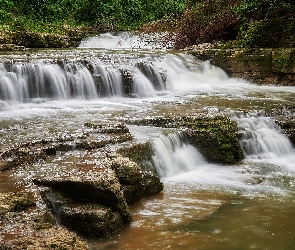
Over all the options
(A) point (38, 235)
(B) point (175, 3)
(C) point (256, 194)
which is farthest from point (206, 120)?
(B) point (175, 3)

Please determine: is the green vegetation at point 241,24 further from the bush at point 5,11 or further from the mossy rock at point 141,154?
the mossy rock at point 141,154

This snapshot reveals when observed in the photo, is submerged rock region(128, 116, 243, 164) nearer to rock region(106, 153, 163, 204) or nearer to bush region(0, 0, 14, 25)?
rock region(106, 153, 163, 204)

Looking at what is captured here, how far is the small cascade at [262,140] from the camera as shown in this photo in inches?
313

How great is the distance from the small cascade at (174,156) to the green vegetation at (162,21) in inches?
334

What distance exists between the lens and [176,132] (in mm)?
7344

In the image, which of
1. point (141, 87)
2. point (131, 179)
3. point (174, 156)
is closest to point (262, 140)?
point (174, 156)

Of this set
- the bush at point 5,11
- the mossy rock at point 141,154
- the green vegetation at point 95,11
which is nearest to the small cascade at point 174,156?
the mossy rock at point 141,154

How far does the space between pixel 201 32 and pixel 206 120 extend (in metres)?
10.1

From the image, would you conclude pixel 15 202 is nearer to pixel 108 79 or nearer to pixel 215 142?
pixel 215 142

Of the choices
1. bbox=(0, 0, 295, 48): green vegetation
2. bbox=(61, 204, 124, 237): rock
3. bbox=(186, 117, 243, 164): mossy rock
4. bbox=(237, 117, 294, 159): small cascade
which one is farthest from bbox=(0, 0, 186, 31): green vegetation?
bbox=(61, 204, 124, 237): rock

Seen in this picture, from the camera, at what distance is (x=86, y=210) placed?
458 cm

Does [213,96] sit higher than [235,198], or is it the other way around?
[213,96]

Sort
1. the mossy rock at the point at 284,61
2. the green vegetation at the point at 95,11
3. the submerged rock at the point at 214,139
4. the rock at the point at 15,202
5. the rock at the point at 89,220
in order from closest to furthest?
1. the rock at the point at 15,202
2. the rock at the point at 89,220
3. the submerged rock at the point at 214,139
4. the mossy rock at the point at 284,61
5. the green vegetation at the point at 95,11

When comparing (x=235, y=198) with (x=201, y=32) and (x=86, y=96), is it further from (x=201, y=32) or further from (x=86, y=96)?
(x=201, y=32)
